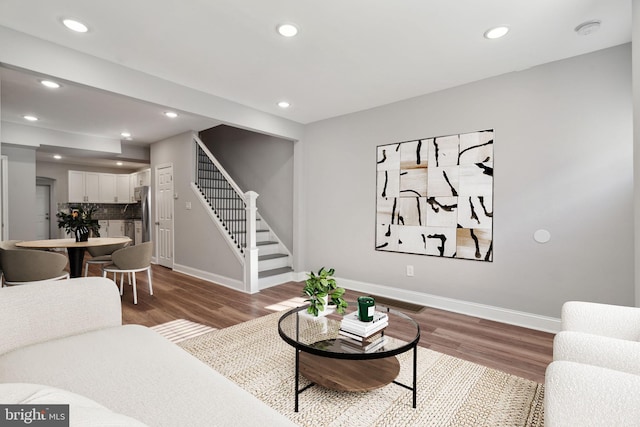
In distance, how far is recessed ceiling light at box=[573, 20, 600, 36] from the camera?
2.30 metres

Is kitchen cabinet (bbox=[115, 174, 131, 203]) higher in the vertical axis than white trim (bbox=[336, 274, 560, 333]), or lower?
higher

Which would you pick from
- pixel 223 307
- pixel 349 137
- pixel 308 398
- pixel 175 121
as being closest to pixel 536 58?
pixel 349 137

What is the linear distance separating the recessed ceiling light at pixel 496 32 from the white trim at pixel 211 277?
3958mm

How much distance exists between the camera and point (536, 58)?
2826 mm

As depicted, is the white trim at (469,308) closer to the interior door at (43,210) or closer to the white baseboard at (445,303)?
the white baseboard at (445,303)

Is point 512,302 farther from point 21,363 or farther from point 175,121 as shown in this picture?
A: point 175,121

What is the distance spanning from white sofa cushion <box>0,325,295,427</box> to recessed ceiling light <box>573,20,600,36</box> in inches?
129

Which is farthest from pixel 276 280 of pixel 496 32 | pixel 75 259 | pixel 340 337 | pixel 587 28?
pixel 587 28

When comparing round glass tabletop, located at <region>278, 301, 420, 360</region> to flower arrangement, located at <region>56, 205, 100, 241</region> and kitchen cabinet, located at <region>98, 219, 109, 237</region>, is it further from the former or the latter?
kitchen cabinet, located at <region>98, 219, 109, 237</region>

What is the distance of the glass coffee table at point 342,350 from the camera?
Answer: 168 centimetres

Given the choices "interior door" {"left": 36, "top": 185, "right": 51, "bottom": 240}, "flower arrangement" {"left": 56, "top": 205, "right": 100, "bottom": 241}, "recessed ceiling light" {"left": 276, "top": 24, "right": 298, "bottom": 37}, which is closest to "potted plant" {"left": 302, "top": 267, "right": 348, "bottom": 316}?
"recessed ceiling light" {"left": 276, "top": 24, "right": 298, "bottom": 37}

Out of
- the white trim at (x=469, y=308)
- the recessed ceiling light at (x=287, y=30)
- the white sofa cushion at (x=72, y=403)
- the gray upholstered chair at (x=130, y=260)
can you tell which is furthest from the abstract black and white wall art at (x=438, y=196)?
the white sofa cushion at (x=72, y=403)

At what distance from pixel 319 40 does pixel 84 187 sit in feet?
28.2

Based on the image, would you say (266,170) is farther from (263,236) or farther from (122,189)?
(122,189)
